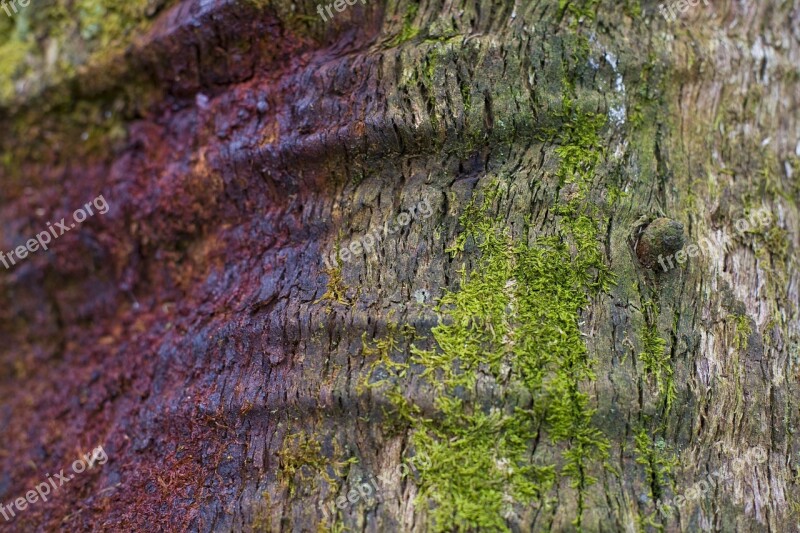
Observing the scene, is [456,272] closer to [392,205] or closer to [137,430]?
[392,205]

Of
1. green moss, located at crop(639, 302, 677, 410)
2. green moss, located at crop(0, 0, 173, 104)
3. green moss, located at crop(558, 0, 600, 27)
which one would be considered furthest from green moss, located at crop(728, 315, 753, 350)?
green moss, located at crop(0, 0, 173, 104)

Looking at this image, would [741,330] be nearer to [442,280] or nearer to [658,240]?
[658,240]

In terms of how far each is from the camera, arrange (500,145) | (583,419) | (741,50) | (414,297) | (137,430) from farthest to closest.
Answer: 1. (741,50)
2. (137,430)
3. (500,145)
4. (414,297)
5. (583,419)

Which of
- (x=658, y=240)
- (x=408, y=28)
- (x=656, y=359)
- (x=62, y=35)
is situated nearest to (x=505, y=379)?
(x=656, y=359)

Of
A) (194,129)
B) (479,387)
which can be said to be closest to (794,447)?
(479,387)

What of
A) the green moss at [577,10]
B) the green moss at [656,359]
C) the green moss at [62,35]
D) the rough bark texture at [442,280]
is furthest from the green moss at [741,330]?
the green moss at [62,35]

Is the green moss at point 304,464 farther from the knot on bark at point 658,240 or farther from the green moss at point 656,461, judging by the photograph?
the knot on bark at point 658,240

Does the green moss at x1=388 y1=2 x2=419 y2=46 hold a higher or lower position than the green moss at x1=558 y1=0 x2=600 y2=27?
higher

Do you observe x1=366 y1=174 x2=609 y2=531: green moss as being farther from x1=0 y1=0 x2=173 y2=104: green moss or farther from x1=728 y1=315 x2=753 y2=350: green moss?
x1=0 y1=0 x2=173 y2=104: green moss
